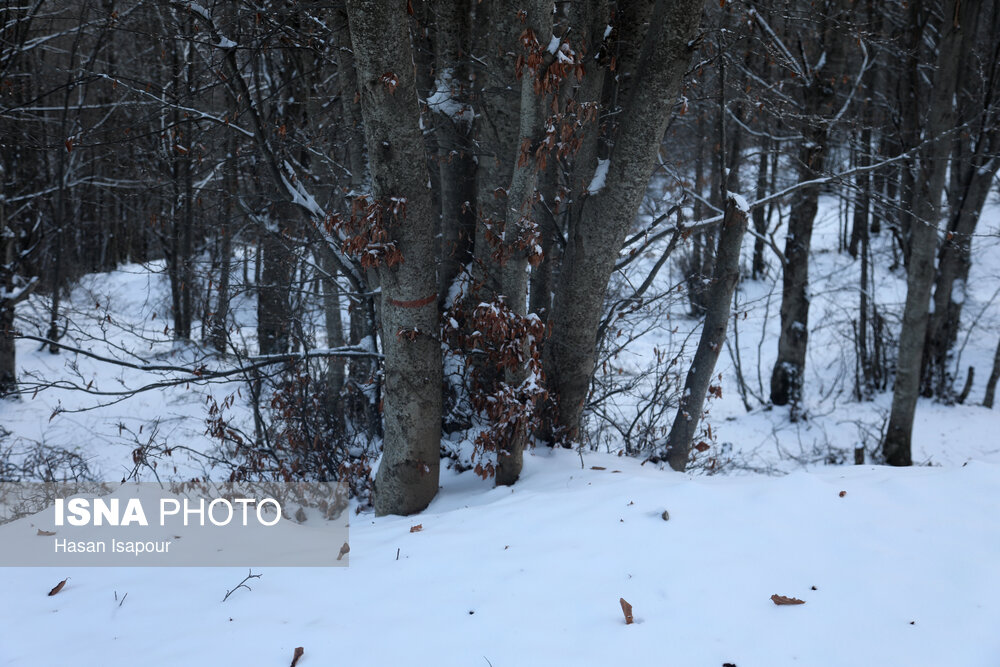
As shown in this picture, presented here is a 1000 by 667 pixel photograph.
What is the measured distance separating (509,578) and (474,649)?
48 cm

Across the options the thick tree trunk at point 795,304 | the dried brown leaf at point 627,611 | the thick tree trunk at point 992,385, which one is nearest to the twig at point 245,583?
the dried brown leaf at point 627,611

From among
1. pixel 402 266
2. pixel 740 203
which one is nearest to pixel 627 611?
pixel 402 266

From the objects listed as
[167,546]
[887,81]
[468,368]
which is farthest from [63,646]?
[887,81]

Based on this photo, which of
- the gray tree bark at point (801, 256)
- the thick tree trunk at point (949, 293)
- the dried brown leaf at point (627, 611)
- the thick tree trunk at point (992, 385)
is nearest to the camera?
the dried brown leaf at point (627, 611)

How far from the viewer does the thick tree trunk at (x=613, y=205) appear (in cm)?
368

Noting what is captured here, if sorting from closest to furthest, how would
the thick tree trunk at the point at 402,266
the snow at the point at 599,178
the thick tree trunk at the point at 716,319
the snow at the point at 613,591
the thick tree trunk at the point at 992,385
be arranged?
the snow at the point at 613,591 → the thick tree trunk at the point at 402,266 → the snow at the point at 599,178 → the thick tree trunk at the point at 716,319 → the thick tree trunk at the point at 992,385

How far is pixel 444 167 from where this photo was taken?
15.4 feet

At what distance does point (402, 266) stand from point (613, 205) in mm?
1431

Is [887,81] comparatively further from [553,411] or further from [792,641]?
[792,641]

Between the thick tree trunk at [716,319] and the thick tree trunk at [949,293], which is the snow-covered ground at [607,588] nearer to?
the thick tree trunk at [716,319]

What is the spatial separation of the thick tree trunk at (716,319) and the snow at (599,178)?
89cm

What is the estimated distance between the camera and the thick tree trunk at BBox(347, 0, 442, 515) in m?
3.14

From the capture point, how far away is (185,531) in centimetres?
Result: 384

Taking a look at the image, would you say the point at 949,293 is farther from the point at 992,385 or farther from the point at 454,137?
the point at 454,137
